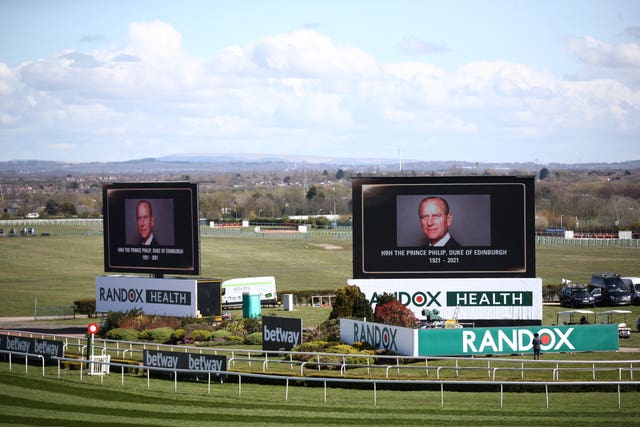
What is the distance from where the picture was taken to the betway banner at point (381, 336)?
37.8 meters

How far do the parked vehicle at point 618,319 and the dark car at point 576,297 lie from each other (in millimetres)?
4381

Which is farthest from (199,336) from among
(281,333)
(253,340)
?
(281,333)

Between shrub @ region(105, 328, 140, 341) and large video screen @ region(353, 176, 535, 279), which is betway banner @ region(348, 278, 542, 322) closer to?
large video screen @ region(353, 176, 535, 279)

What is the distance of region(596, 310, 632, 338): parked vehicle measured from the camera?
44375mm

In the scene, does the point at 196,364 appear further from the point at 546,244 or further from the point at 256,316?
the point at 546,244

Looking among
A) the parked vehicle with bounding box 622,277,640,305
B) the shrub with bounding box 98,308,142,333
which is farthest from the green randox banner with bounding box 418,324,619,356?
the shrub with bounding box 98,308,142,333

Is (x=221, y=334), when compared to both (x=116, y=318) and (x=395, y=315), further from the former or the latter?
(x=395, y=315)

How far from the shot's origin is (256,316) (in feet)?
184

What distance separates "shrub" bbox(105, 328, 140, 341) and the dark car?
23832mm

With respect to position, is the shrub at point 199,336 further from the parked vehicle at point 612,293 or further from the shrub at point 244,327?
the parked vehicle at point 612,293

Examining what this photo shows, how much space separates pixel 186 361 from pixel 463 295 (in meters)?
17.4

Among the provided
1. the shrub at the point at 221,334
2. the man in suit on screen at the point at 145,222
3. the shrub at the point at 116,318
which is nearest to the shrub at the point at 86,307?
the shrub at the point at 116,318

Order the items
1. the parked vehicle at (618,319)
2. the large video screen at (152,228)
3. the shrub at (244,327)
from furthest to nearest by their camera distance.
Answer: the large video screen at (152,228) < the shrub at (244,327) < the parked vehicle at (618,319)

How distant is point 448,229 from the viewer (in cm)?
4694
